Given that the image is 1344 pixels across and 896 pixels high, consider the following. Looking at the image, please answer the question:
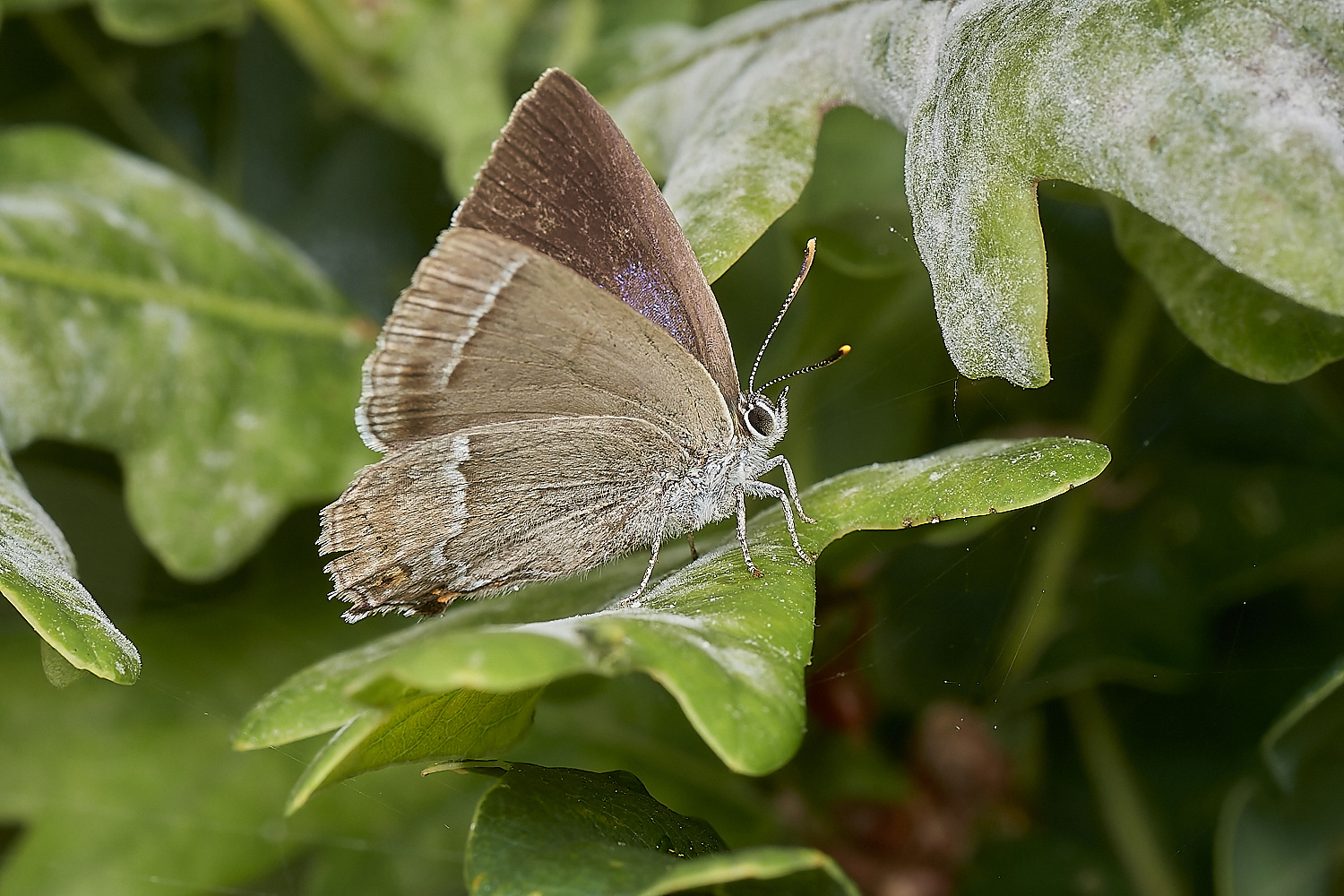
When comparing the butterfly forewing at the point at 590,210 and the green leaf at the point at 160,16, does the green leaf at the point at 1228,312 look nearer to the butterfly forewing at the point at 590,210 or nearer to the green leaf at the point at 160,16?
the butterfly forewing at the point at 590,210

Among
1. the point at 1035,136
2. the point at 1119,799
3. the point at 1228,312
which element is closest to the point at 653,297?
the point at 1035,136

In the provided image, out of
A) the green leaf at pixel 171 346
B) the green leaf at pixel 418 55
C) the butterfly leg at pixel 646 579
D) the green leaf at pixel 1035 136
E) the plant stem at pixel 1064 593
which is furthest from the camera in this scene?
the green leaf at pixel 418 55

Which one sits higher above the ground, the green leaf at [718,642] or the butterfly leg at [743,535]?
the green leaf at [718,642]

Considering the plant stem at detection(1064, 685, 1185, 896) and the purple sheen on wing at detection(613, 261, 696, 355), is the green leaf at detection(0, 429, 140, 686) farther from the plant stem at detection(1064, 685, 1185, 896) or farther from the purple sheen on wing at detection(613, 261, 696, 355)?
the plant stem at detection(1064, 685, 1185, 896)

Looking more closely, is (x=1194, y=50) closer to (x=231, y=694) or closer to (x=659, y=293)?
(x=659, y=293)

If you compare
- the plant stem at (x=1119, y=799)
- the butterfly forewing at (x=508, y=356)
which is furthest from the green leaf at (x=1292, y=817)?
the butterfly forewing at (x=508, y=356)

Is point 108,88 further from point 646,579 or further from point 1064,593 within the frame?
point 1064,593
